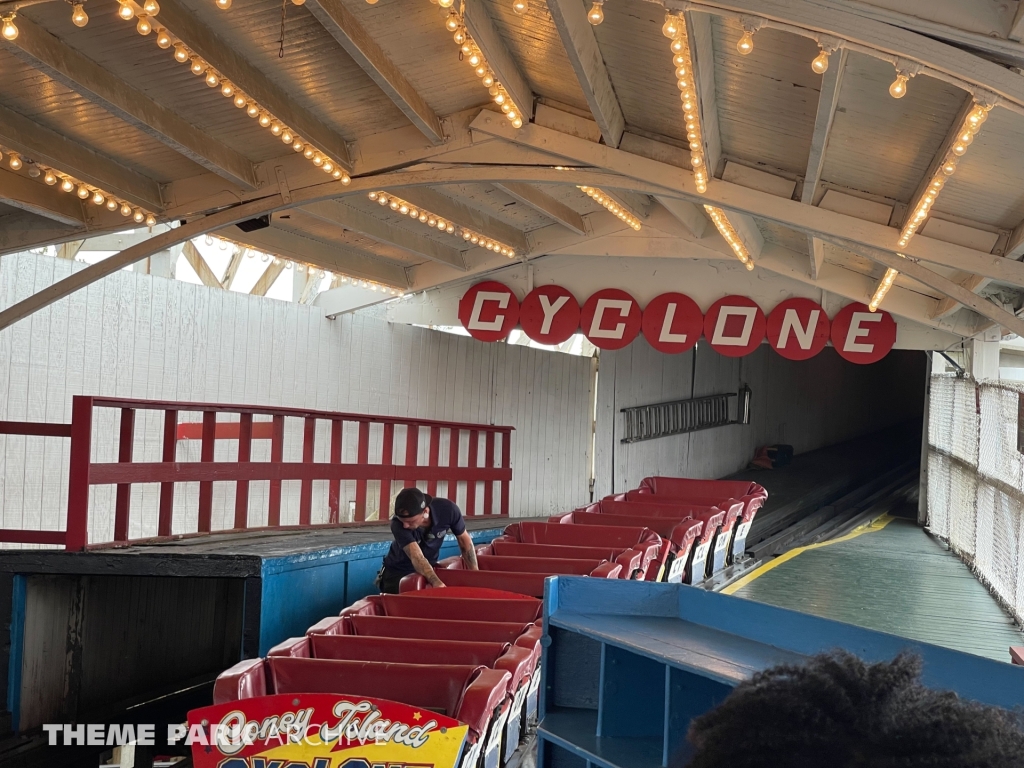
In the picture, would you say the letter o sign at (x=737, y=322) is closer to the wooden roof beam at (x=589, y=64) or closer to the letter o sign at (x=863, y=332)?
the letter o sign at (x=863, y=332)

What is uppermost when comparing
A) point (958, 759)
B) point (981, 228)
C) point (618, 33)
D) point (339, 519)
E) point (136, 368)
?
point (618, 33)

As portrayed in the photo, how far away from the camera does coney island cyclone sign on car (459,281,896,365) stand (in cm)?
1171

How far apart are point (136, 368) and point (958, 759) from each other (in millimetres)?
8565

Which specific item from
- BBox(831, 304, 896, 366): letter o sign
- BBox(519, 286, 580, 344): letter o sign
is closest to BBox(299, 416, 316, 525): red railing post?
BBox(519, 286, 580, 344): letter o sign

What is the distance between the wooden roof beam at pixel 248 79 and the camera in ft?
17.0

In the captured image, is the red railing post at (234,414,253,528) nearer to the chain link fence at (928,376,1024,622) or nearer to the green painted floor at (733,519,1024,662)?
the green painted floor at (733,519,1024,662)

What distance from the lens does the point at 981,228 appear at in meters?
6.81

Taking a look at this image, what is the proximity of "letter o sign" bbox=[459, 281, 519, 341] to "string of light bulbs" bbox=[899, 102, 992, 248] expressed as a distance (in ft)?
20.8

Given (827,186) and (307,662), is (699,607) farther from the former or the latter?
(827,186)

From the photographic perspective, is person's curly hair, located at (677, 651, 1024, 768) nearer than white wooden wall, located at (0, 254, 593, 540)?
Yes

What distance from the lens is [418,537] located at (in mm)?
6516

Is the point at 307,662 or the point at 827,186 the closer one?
the point at 307,662

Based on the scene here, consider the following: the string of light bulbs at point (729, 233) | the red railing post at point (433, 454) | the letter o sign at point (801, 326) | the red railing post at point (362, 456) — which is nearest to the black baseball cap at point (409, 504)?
the red railing post at point (362, 456)

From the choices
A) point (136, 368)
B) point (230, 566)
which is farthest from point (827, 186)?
point (136, 368)
